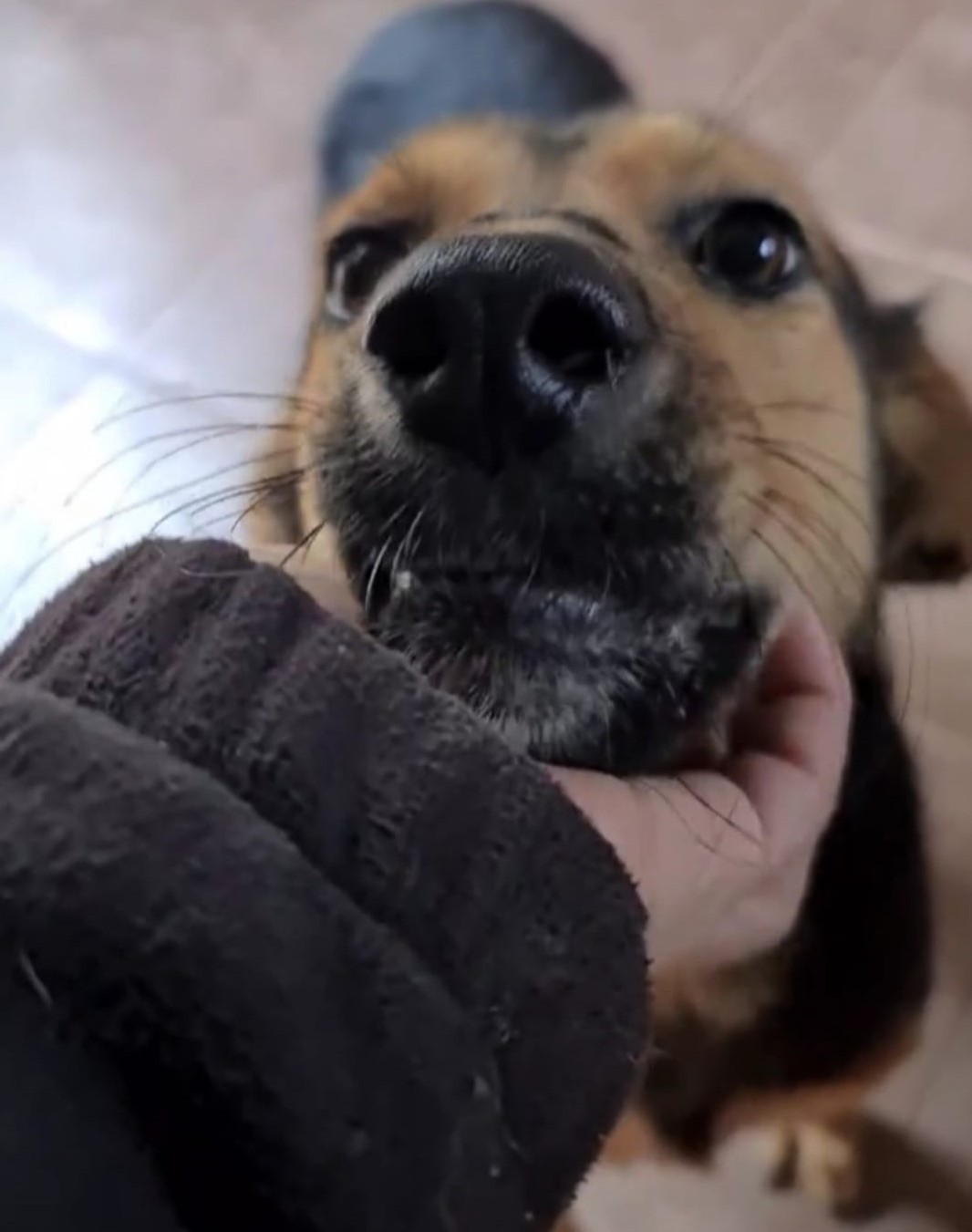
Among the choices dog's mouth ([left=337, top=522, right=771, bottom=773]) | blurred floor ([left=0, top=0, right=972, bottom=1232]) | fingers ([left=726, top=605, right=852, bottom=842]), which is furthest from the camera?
blurred floor ([left=0, top=0, right=972, bottom=1232])

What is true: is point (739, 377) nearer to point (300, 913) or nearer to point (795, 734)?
point (795, 734)

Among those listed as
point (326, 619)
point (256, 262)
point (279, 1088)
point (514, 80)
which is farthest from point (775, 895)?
point (256, 262)

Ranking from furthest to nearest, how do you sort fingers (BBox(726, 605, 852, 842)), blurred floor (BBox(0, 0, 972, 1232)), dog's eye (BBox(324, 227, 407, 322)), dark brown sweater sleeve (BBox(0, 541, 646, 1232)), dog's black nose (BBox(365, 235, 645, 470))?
blurred floor (BBox(0, 0, 972, 1232)) → dog's eye (BBox(324, 227, 407, 322)) → fingers (BBox(726, 605, 852, 842)) → dog's black nose (BBox(365, 235, 645, 470)) → dark brown sweater sleeve (BBox(0, 541, 646, 1232))

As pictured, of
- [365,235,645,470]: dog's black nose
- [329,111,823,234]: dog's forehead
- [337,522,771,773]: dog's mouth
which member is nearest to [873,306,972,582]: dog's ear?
[329,111,823,234]: dog's forehead

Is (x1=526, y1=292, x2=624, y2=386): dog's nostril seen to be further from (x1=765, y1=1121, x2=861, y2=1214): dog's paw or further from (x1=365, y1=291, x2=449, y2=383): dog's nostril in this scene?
(x1=765, y1=1121, x2=861, y2=1214): dog's paw

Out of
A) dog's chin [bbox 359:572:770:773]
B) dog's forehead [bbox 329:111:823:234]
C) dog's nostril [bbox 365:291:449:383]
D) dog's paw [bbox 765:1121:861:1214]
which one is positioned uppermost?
dog's nostril [bbox 365:291:449:383]

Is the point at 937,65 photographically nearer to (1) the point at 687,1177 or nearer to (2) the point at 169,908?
(1) the point at 687,1177

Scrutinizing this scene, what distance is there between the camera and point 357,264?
1218 mm

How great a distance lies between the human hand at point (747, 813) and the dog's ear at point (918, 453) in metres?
0.23

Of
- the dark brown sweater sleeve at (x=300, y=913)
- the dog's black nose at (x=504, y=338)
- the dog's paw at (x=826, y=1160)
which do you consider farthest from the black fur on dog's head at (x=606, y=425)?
the dog's paw at (x=826, y=1160)

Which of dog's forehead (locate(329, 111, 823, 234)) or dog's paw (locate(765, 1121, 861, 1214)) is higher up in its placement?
dog's forehead (locate(329, 111, 823, 234))

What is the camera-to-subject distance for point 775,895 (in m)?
1.11

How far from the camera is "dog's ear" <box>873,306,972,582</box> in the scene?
1288 mm

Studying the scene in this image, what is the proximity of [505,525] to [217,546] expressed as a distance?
0.46ft
